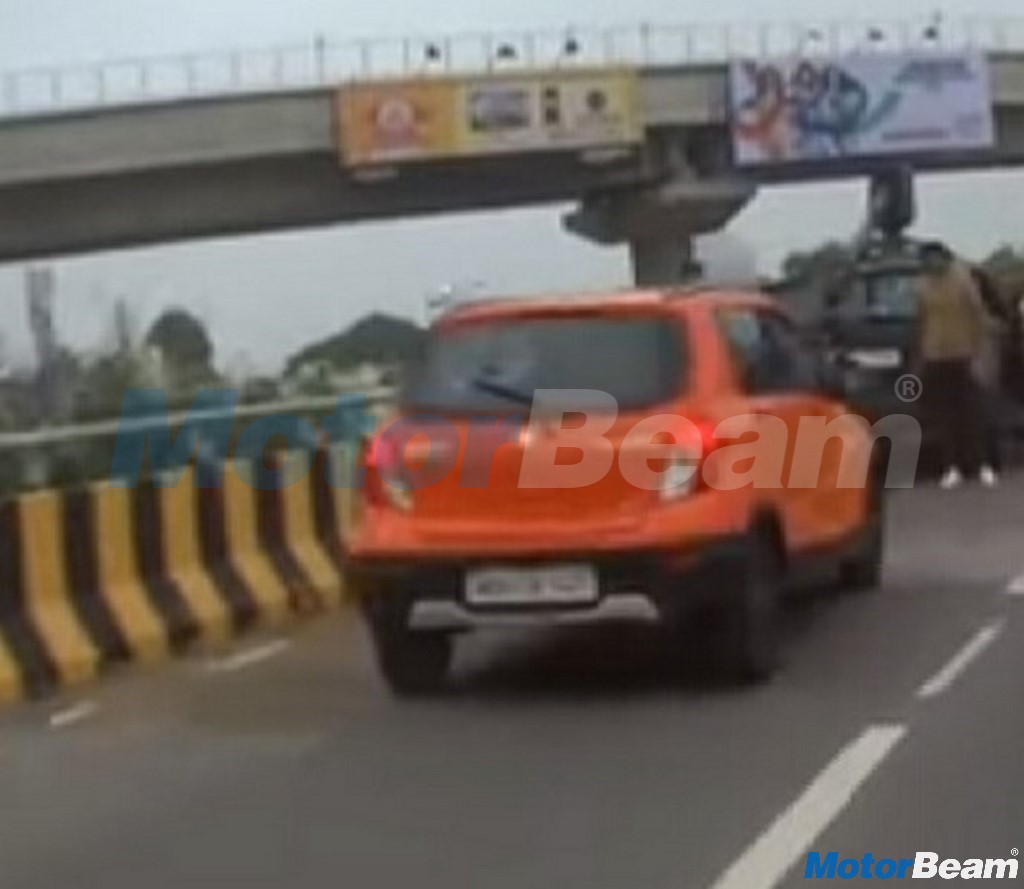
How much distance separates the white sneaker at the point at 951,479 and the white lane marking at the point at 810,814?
9831mm

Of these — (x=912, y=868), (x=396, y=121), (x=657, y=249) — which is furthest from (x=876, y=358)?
(x=657, y=249)

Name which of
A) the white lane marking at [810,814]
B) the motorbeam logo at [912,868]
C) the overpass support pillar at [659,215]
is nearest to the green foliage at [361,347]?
the white lane marking at [810,814]

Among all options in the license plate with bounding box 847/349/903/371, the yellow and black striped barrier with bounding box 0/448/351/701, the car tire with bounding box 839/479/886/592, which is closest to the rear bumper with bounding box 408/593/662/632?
the yellow and black striped barrier with bounding box 0/448/351/701

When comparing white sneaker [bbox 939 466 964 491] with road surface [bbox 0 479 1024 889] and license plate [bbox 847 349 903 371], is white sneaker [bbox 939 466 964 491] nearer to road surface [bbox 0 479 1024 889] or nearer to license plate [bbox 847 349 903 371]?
license plate [bbox 847 349 903 371]

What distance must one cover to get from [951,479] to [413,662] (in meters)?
9.31

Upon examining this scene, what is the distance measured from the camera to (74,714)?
33.6 feet

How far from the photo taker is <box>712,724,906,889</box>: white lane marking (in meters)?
6.93

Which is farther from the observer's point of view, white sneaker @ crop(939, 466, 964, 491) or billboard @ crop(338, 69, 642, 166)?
billboard @ crop(338, 69, 642, 166)

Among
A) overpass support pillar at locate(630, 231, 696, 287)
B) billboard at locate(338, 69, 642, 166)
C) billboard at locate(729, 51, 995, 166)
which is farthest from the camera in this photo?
overpass support pillar at locate(630, 231, 696, 287)

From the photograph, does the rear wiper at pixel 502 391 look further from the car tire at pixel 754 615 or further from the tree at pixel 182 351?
the tree at pixel 182 351

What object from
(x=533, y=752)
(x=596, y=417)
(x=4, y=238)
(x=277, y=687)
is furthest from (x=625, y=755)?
(x=4, y=238)

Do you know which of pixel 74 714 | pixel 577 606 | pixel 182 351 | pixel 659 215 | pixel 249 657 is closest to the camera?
pixel 577 606

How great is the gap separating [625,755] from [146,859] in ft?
6.40

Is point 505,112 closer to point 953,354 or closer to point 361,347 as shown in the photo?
point 361,347
